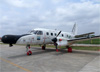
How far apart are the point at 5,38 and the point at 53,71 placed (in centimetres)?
562

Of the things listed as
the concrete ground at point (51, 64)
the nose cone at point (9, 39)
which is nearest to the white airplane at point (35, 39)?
the nose cone at point (9, 39)

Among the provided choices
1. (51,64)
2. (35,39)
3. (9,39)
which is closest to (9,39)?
(9,39)

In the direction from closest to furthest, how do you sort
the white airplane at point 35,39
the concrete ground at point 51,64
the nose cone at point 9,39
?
1. the concrete ground at point 51,64
2. the nose cone at point 9,39
3. the white airplane at point 35,39

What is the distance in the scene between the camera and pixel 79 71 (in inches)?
199

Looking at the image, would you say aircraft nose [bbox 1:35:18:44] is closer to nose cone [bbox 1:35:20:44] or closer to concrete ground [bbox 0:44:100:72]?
nose cone [bbox 1:35:20:44]

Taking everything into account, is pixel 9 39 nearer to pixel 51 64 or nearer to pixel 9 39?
pixel 9 39

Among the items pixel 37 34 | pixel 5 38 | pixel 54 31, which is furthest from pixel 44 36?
pixel 5 38

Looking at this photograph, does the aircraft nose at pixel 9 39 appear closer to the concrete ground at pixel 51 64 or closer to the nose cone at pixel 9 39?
the nose cone at pixel 9 39

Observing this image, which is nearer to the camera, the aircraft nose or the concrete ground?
the concrete ground

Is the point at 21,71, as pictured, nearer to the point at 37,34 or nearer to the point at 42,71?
the point at 42,71

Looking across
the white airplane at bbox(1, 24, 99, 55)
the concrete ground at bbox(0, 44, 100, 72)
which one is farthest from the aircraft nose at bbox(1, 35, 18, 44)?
the concrete ground at bbox(0, 44, 100, 72)

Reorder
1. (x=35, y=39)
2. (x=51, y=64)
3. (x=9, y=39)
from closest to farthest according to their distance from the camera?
1. (x=51, y=64)
2. (x=9, y=39)
3. (x=35, y=39)

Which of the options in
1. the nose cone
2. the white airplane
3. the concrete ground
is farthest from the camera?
the white airplane

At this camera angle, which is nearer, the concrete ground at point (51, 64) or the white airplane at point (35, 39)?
the concrete ground at point (51, 64)
